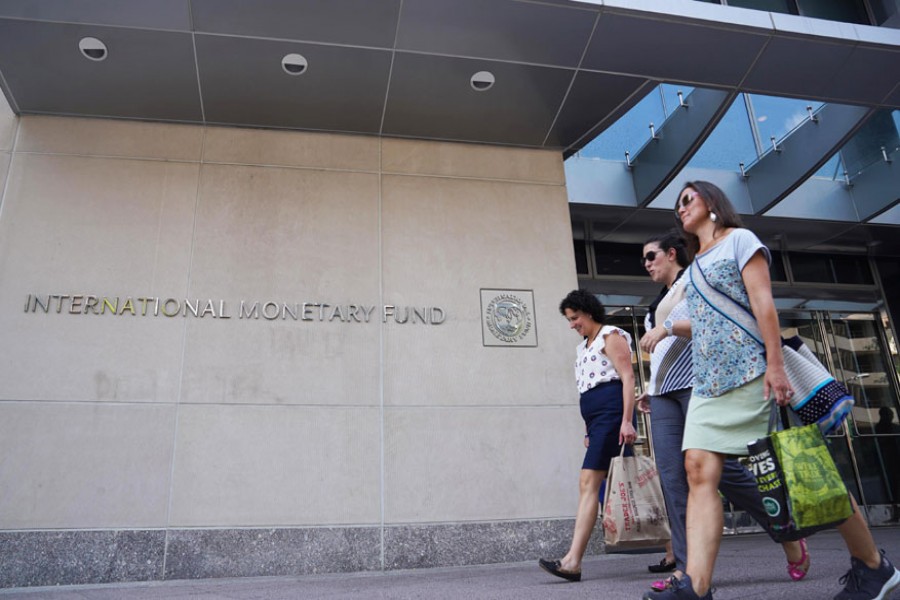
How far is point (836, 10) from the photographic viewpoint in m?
7.68

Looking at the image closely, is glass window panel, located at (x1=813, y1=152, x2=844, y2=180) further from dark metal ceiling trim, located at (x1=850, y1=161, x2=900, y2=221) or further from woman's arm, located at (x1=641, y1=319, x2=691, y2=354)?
woman's arm, located at (x1=641, y1=319, x2=691, y2=354)

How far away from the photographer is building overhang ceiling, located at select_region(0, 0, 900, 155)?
5.41 m

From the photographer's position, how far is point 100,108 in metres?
6.20

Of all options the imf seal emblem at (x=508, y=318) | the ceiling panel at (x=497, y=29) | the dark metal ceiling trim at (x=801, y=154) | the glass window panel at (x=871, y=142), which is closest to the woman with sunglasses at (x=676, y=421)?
the imf seal emblem at (x=508, y=318)

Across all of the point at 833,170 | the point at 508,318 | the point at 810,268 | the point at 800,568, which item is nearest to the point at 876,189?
the point at 833,170

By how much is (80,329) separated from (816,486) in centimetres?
544

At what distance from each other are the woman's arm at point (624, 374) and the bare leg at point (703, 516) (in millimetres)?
1260

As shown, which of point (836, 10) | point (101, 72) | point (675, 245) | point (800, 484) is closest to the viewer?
point (800, 484)

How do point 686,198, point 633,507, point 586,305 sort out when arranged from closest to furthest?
point 686,198
point 633,507
point 586,305

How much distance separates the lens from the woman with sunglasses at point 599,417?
390 cm

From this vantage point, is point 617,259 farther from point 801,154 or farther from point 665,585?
point 665,585

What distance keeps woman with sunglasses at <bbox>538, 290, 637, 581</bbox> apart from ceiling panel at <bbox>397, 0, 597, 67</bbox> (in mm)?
2799

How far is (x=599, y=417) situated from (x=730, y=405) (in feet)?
5.34

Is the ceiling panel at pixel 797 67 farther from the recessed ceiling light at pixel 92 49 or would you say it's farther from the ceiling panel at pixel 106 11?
the recessed ceiling light at pixel 92 49
